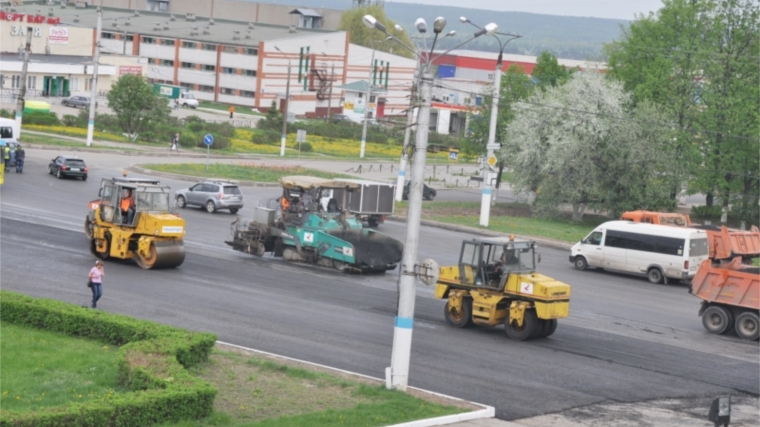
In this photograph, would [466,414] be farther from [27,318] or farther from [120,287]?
[120,287]

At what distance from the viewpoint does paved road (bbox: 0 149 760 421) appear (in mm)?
19375

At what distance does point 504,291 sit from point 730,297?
22.3ft

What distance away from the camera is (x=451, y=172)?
263ft

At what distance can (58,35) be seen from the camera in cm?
9606

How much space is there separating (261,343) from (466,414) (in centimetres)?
572

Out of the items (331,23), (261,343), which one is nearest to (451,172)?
(261,343)

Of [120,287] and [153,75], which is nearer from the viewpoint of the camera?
[120,287]

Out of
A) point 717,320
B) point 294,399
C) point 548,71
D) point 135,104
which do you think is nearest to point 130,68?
point 135,104

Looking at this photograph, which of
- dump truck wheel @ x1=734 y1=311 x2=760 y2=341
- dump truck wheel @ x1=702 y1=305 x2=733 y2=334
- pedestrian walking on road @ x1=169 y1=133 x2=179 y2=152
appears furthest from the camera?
pedestrian walking on road @ x1=169 y1=133 x2=179 y2=152

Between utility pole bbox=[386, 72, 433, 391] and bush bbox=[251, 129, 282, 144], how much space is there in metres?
62.6

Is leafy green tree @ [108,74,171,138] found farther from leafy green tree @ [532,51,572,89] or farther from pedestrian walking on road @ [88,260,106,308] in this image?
pedestrian walking on road @ [88,260,106,308]

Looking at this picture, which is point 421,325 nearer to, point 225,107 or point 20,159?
point 20,159

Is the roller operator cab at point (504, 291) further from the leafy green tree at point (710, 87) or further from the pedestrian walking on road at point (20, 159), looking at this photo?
the leafy green tree at point (710, 87)

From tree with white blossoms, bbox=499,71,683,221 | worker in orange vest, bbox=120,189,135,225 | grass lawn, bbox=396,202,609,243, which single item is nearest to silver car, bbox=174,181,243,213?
grass lawn, bbox=396,202,609,243
